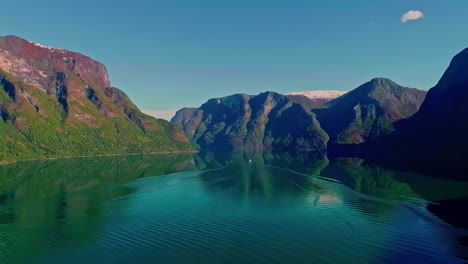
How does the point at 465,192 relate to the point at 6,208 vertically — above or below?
above

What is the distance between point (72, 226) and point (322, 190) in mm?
77108

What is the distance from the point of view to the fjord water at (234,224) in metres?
49.0

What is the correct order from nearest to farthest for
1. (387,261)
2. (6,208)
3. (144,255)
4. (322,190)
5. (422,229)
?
(387,261), (144,255), (422,229), (6,208), (322,190)

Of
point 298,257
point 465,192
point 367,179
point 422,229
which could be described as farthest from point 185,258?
point 367,179

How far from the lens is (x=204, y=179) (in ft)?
470

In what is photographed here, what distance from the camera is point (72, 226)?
66.9 metres

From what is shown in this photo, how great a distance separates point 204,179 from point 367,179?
233 ft

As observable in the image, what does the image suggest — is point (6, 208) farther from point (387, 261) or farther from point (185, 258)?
point (387, 261)

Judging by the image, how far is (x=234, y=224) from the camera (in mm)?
65062

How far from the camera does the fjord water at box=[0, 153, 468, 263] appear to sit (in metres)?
49.0

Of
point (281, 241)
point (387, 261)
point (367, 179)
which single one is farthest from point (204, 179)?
point (387, 261)

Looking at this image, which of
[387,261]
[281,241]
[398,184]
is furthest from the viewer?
[398,184]

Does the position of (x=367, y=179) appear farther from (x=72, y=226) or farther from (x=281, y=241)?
(x=72, y=226)

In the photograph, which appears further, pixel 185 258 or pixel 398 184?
pixel 398 184
